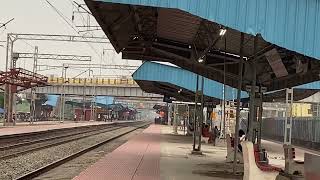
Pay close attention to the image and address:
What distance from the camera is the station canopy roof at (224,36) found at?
12734 millimetres

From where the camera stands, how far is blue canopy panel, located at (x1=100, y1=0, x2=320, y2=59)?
12.7m

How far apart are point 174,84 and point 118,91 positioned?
5041cm

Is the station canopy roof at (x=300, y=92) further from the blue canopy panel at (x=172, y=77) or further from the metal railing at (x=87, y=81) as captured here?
the metal railing at (x=87, y=81)

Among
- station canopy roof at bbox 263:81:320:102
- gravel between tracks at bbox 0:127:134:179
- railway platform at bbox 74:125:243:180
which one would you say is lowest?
gravel between tracks at bbox 0:127:134:179

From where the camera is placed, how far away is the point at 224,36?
17781mm

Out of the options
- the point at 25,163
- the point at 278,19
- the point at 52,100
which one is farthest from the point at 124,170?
the point at 52,100

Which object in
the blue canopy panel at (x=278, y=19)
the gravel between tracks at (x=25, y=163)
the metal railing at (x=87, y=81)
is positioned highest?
the metal railing at (x=87, y=81)

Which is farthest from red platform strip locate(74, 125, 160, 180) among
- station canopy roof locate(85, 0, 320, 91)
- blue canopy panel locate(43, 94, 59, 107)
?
blue canopy panel locate(43, 94, 59, 107)

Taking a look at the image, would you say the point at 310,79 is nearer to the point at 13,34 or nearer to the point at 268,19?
the point at 268,19

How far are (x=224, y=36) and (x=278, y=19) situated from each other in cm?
476

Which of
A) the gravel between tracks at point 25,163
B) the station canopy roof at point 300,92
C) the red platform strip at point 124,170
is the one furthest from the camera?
the station canopy roof at point 300,92

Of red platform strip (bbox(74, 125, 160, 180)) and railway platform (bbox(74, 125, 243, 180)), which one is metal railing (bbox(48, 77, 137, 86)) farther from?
red platform strip (bbox(74, 125, 160, 180))

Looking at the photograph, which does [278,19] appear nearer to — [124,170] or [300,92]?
[124,170]

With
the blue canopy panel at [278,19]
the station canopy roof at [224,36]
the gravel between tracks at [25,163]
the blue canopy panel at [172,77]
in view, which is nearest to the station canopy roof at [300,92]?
the blue canopy panel at [172,77]
